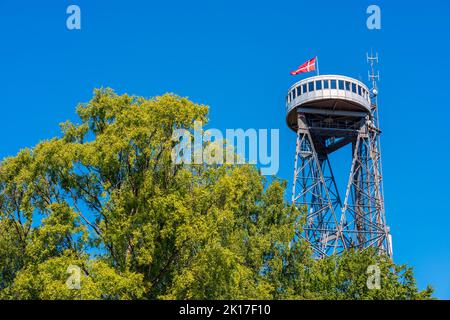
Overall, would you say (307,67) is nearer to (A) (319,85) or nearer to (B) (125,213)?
(A) (319,85)

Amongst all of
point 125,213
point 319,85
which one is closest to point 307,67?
point 319,85

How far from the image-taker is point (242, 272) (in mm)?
28688

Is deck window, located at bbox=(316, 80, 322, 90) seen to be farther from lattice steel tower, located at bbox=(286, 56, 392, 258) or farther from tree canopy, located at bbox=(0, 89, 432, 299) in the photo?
tree canopy, located at bbox=(0, 89, 432, 299)

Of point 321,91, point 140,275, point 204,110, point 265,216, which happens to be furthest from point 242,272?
point 321,91

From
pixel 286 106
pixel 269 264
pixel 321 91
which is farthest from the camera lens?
pixel 286 106

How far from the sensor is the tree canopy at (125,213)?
27.3 m

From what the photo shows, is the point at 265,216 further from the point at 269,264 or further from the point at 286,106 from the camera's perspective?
the point at 286,106

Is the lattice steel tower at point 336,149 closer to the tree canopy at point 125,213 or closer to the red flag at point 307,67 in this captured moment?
the red flag at point 307,67

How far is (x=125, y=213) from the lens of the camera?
94.1 ft

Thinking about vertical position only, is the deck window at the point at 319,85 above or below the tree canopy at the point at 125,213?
above

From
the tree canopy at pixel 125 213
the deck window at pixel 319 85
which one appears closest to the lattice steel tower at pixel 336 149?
the deck window at pixel 319 85

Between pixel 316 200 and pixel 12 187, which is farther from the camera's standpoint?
pixel 316 200

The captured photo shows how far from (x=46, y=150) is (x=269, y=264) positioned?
16022mm

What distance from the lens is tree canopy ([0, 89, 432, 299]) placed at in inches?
1073
